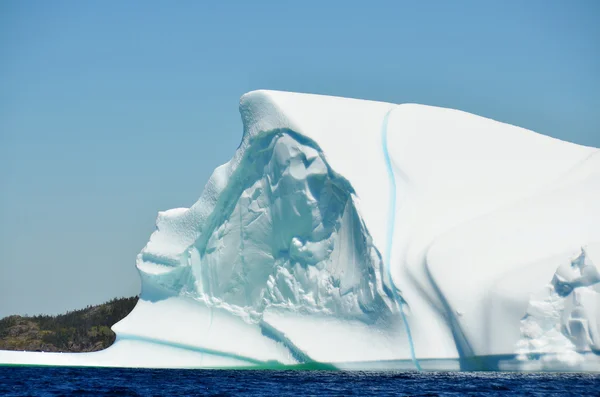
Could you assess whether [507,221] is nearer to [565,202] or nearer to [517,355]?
[565,202]

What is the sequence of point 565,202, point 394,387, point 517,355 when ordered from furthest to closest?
point 565,202, point 517,355, point 394,387

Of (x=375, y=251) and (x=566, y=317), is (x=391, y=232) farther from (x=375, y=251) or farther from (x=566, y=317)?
(x=566, y=317)

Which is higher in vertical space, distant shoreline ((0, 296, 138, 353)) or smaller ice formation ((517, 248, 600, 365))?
distant shoreline ((0, 296, 138, 353))

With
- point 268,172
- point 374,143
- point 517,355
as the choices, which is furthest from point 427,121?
point 517,355

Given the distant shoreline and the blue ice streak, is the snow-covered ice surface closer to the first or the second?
the blue ice streak

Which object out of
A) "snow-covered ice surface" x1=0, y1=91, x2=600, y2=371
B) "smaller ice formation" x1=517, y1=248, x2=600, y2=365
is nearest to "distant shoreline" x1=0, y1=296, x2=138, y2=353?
"snow-covered ice surface" x1=0, y1=91, x2=600, y2=371

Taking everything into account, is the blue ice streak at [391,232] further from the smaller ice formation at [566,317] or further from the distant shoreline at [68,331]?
the distant shoreline at [68,331]

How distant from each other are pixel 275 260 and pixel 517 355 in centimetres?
852

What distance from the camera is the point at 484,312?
22.0 m

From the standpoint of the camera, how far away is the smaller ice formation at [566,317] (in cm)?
2069

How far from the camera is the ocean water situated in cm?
1848

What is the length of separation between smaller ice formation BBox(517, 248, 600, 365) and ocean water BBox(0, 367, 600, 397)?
0.58 m

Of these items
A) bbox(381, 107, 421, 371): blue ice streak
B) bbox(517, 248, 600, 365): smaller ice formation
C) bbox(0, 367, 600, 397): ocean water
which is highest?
bbox(381, 107, 421, 371): blue ice streak

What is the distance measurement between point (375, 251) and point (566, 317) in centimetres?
522
